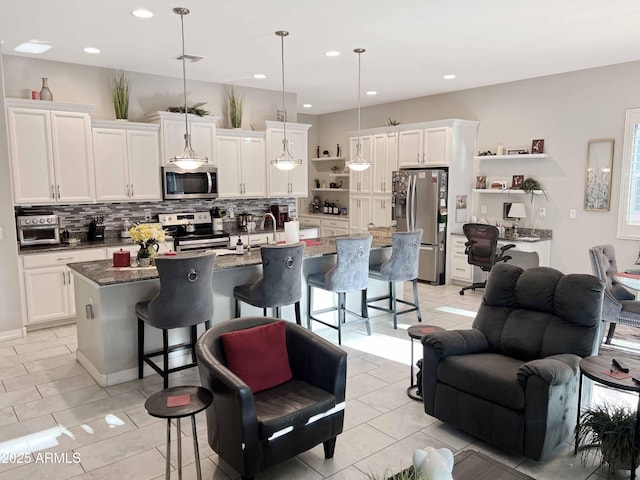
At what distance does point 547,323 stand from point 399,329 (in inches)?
89.1

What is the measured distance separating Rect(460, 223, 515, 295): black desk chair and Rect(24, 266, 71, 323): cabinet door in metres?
5.12

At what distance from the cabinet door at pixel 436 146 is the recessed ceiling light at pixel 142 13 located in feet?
15.1

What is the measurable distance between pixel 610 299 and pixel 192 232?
16.4ft

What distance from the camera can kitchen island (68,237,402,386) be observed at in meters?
3.78

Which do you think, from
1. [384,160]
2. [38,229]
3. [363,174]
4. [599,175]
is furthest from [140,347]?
[599,175]

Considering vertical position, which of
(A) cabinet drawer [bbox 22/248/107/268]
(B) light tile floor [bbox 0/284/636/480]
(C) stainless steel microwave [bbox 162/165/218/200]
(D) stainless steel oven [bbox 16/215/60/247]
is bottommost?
(B) light tile floor [bbox 0/284/636/480]

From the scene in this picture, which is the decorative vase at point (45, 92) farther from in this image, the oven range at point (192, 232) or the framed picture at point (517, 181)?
the framed picture at point (517, 181)

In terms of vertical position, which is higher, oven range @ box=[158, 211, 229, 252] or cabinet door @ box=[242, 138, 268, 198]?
cabinet door @ box=[242, 138, 268, 198]

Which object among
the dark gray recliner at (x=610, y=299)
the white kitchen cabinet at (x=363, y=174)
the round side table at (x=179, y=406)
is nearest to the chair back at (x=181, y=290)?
the round side table at (x=179, y=406)

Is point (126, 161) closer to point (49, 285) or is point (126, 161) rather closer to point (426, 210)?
point (49, 285)

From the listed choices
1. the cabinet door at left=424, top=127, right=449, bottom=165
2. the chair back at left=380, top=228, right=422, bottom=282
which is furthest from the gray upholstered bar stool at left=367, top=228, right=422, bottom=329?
the cabinet door at left=424, top=127, right=449, bottom=165

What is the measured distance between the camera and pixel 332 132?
10062 mm

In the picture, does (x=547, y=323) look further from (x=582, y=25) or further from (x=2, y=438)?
(x=2, y=438)

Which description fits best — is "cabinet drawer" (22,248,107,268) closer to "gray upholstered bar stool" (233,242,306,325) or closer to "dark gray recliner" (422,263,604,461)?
"gray upholstered bar stool" (233,242,306,325)
